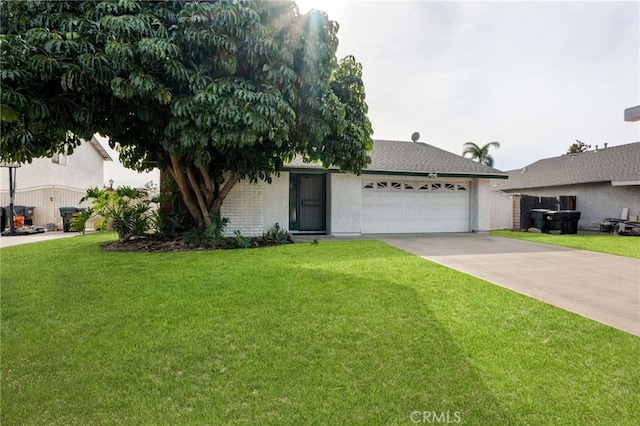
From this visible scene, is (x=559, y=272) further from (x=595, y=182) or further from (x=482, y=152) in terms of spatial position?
(x=482, y=152)

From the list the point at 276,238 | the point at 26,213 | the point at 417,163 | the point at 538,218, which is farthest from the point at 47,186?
the point at 538,218

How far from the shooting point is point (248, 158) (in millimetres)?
9023

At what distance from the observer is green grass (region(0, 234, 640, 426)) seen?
235 cm

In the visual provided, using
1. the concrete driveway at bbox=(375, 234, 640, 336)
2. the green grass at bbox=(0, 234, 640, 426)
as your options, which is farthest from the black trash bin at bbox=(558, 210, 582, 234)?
the green grass at bbox=(0, 234, 640, 426)

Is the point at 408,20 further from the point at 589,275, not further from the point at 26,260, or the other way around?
the point at 26,260

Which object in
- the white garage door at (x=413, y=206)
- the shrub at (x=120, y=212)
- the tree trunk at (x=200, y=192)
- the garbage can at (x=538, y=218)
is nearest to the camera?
the tree trunk at (x=200, y=192)

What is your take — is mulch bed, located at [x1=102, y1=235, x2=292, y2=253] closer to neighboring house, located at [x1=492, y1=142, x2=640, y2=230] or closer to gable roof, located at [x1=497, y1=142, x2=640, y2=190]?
neighboring house, located at [x1=492, y1=142, x2=640, y2=230]

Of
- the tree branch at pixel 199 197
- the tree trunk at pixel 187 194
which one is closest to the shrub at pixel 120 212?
the tree trunk at pixel 187 194

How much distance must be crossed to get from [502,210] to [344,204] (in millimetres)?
8643

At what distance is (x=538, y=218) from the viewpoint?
15477 mm

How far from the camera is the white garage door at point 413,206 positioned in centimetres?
1309

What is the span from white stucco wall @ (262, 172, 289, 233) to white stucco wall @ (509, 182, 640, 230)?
1690 cm

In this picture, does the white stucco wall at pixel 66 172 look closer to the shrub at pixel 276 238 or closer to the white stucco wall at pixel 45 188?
the white stucco wall at pixel 45 188
